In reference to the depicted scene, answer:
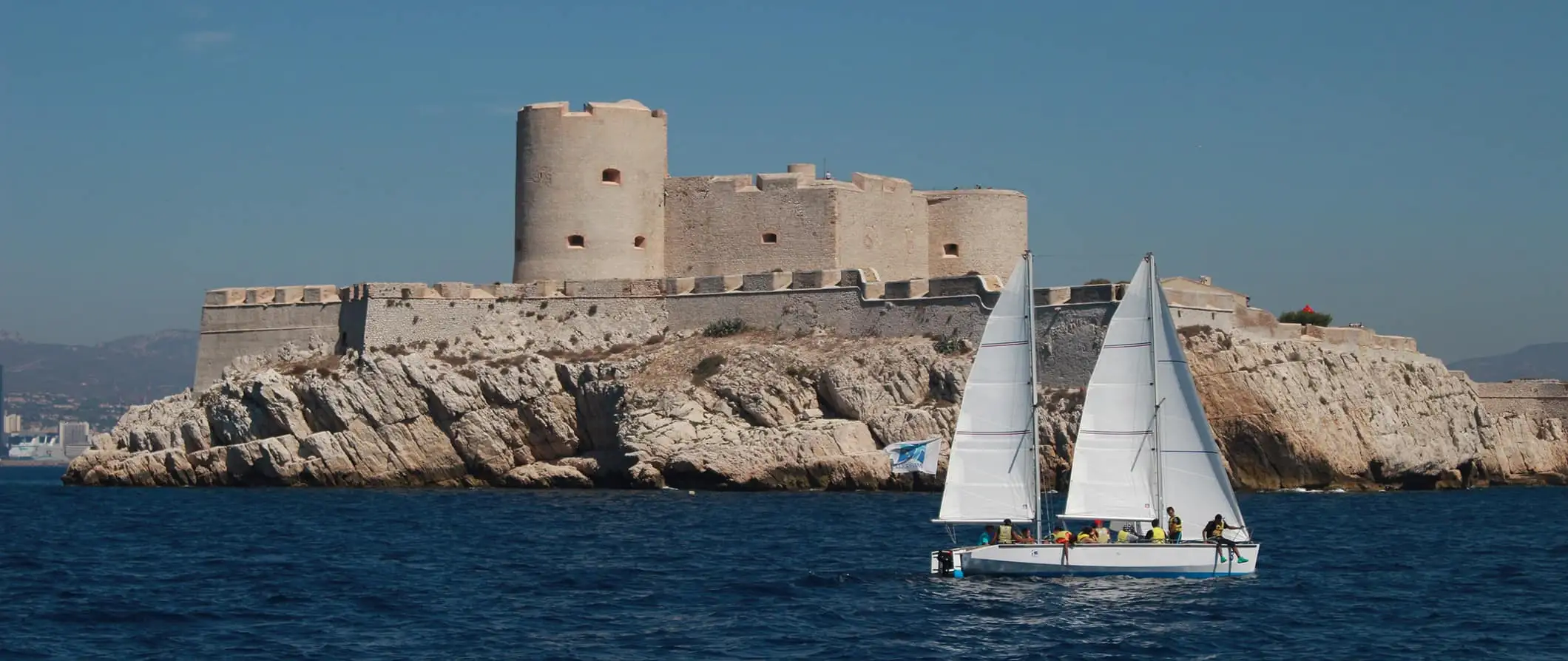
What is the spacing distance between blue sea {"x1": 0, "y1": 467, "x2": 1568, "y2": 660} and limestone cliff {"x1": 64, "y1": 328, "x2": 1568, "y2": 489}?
3.56 m

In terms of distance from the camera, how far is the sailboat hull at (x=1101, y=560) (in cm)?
2625

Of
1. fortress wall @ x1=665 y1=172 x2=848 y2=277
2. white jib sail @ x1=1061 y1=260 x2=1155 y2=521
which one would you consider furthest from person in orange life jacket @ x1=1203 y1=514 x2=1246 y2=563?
fortress wall @ x1=665 y1=172 x2=848 y2=277

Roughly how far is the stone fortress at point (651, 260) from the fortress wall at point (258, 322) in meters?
0.04

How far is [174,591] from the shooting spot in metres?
26.7

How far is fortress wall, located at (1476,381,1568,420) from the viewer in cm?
5534

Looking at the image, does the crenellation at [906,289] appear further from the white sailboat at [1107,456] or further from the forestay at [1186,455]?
the forestay at [1186,455]

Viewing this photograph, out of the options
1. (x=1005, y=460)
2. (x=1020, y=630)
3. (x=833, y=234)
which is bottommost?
(x=1020, y=630)

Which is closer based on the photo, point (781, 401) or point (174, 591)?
point (174, 591)

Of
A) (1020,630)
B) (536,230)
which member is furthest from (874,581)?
(536,230)

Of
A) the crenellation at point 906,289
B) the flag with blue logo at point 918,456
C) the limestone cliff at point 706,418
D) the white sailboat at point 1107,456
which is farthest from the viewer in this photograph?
the crenellation at point 906,289

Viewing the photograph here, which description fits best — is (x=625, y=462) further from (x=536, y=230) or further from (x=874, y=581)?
(x=874, y=581)

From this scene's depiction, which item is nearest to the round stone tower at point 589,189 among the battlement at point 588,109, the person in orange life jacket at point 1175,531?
the battlement at point 588,109

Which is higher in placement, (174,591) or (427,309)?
(427,309)

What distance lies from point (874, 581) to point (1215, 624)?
5.08 meters
